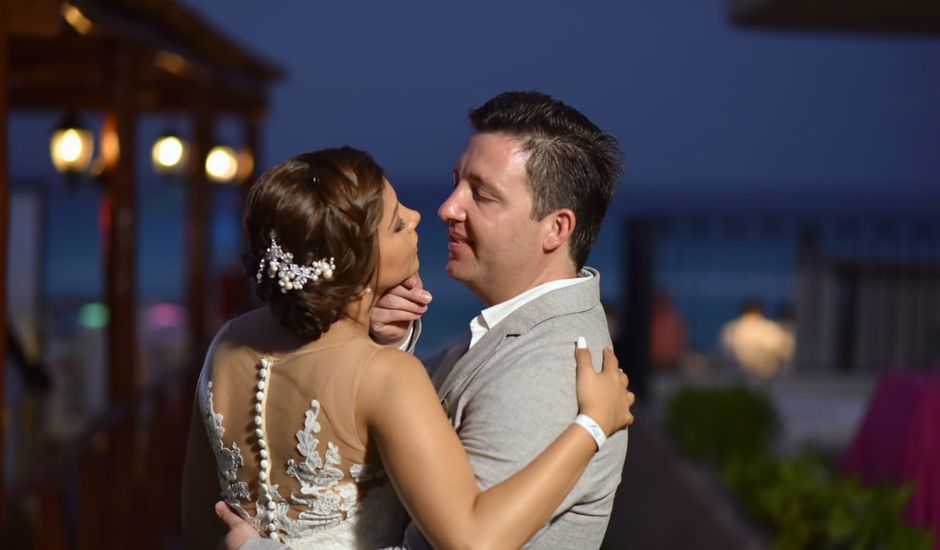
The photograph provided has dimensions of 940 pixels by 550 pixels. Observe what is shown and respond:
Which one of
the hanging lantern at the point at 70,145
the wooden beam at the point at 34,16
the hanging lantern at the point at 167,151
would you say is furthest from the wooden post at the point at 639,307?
the wooden beam at the point at 34,16

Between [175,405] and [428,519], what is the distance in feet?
23.1

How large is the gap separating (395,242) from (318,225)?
0.49 feet

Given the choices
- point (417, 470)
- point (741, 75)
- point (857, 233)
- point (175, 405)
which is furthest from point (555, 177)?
point (741, 75)

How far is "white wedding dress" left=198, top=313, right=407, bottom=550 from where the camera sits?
6.84ft

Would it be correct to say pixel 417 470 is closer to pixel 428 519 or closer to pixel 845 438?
pixel 428 519

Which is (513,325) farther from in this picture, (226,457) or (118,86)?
(118,86)

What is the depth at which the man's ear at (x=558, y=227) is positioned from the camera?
7.39 feet

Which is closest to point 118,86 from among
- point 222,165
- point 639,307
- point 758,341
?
point 639,307

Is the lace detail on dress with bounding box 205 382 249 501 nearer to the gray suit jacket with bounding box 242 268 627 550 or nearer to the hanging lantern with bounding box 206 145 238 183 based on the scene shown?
the gray suit jacket with bounding box 242 268 627 550

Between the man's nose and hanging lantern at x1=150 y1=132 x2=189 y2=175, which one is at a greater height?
the man's nose

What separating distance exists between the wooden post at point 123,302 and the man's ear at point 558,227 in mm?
4618

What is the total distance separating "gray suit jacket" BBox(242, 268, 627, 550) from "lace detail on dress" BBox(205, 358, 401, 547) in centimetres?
7

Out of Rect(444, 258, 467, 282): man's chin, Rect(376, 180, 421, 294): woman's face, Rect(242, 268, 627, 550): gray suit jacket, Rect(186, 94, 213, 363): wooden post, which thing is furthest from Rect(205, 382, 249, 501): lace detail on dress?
Rect(186, 94, 213, 363): wooden post

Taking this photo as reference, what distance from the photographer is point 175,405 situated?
28.8 ft
